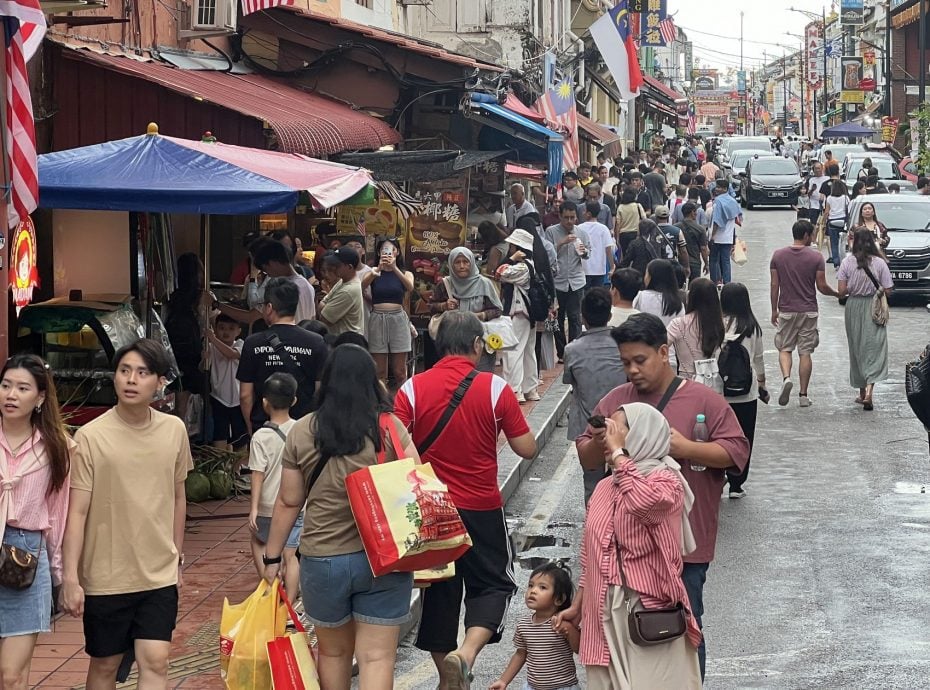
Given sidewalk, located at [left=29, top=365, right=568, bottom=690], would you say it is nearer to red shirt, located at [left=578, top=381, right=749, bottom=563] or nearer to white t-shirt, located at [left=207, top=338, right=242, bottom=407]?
white t-shirt, located at [left=207, top=338, right=242, bottom=407]

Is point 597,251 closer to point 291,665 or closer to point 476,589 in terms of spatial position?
point 476,589

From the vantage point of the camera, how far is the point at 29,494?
5.35m

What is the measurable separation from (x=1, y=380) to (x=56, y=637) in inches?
98.4

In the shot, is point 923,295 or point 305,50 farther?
point 923,295

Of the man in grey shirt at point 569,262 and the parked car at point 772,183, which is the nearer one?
the man in grey shirt at point 569,262

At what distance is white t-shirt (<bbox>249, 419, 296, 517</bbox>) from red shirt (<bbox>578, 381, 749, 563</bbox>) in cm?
192

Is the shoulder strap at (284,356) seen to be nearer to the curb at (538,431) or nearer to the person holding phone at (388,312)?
the curb at (538,431)

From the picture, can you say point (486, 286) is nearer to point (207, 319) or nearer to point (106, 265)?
point (207, 319)

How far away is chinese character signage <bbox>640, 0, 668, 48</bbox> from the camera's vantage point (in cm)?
5369

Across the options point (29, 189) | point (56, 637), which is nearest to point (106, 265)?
point (29, 189)

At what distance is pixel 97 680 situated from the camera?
563cm

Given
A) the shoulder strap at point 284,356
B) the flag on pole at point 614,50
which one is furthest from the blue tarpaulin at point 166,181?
the flag on pole at point 614,50

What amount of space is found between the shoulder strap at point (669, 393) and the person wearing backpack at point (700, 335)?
3.46m

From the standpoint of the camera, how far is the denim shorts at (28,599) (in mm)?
5285
